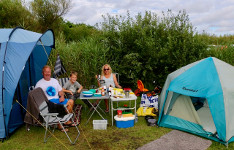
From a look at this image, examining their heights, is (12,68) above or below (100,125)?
above

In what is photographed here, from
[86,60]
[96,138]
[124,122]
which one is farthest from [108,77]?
[86,60]

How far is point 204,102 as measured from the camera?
4.71 m

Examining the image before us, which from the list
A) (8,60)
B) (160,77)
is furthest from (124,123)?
(160,77)

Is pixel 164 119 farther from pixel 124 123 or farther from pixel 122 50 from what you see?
pixel 122 50

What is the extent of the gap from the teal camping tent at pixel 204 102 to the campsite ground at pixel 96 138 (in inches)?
9.8

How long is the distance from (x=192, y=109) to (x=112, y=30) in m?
4.47

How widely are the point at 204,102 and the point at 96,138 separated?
2528mm

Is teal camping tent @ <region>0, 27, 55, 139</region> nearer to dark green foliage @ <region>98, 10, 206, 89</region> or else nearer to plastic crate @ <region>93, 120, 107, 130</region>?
plastic crate @ <region>93, 120, 107, 130</region>

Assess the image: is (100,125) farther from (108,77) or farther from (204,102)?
(204,102)

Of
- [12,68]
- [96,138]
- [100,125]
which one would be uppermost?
[12,68]

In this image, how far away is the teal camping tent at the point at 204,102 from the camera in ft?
12.4

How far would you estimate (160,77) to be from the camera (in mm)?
7352

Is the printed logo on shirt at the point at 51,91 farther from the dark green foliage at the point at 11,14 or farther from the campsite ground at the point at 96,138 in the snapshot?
the dark green foliage at the point at 11,14

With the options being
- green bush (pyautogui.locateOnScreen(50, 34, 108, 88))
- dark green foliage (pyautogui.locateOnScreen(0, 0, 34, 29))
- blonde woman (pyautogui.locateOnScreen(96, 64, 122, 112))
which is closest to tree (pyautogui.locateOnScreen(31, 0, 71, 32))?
dark green foliage (pyautogui.locateOnScreen(0, 0, 34, 29))
